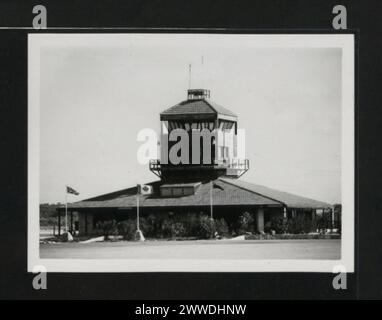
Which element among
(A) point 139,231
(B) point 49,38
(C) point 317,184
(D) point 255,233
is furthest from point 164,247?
(B) point 49,38

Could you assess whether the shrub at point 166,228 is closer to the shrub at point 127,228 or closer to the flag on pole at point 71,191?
the shrub at point 127,228

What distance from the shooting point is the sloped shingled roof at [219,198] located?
537 inches

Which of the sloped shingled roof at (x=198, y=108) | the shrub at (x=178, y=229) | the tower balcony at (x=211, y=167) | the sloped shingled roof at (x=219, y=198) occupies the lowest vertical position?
the shrub at (x=178, y=229)

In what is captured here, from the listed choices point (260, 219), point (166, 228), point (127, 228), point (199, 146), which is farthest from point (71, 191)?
point (260, 219)

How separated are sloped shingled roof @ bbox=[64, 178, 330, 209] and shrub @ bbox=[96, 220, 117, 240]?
30 cm

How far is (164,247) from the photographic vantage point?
13.2 meters

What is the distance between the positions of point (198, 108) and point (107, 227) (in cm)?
255

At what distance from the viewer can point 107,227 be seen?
551 inches

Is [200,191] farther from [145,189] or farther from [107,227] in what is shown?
[107,227]

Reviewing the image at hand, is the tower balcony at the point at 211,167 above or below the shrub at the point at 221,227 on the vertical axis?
above

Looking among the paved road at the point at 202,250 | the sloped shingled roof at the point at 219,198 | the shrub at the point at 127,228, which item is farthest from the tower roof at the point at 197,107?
the paved road at the point at 202,250

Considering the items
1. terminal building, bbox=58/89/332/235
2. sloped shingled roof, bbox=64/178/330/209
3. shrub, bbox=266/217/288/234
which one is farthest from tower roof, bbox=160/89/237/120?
shrub, bbox=266/217/288/234
